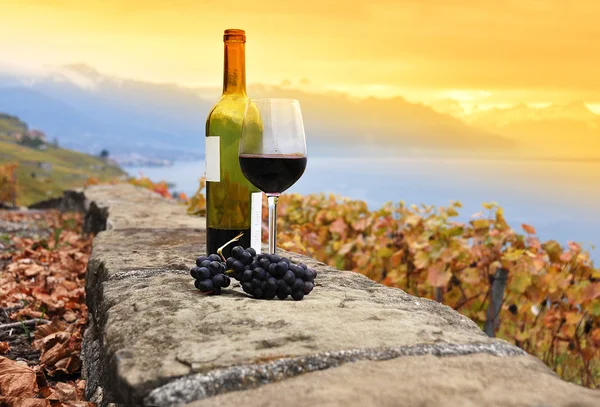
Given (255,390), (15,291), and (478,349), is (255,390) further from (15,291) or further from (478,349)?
(15,291)

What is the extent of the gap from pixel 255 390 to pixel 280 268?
2.31ft

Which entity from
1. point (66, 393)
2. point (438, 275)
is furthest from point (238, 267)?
point (438, 275)

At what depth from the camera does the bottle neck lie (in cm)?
257

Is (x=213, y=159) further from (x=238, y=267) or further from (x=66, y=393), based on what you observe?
(x=66, y=393)

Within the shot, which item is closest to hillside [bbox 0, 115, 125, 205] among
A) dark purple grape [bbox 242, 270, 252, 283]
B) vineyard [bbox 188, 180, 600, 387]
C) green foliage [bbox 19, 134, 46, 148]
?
green foliage [bbox 19, 134, 46, 148]

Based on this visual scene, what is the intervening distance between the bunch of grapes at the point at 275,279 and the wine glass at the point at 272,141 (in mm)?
334

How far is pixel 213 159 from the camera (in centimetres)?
264

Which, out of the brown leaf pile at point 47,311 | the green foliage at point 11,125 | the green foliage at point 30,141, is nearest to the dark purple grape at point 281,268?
the brown leaf pile at point 47,311

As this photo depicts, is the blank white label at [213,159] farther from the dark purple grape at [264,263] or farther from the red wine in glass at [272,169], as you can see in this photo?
the dark purple grape at [264,263]

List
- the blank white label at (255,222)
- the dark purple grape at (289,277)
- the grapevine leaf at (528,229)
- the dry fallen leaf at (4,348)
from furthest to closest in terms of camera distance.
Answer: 1. the grapevine leaf at (528,229)
2. the dry fallen leaf at (4,348)
3. the blank white label at (255,222)
4. the dark purple grape at (289,277)

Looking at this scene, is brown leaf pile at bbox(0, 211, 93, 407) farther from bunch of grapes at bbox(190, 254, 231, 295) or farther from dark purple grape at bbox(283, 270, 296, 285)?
dark purple grape at bbox(283, 270, 296, 285)

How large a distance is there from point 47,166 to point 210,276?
35957 millimetres

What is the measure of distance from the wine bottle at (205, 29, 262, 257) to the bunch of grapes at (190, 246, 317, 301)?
0.52 m

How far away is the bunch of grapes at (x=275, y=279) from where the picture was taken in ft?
6.41
